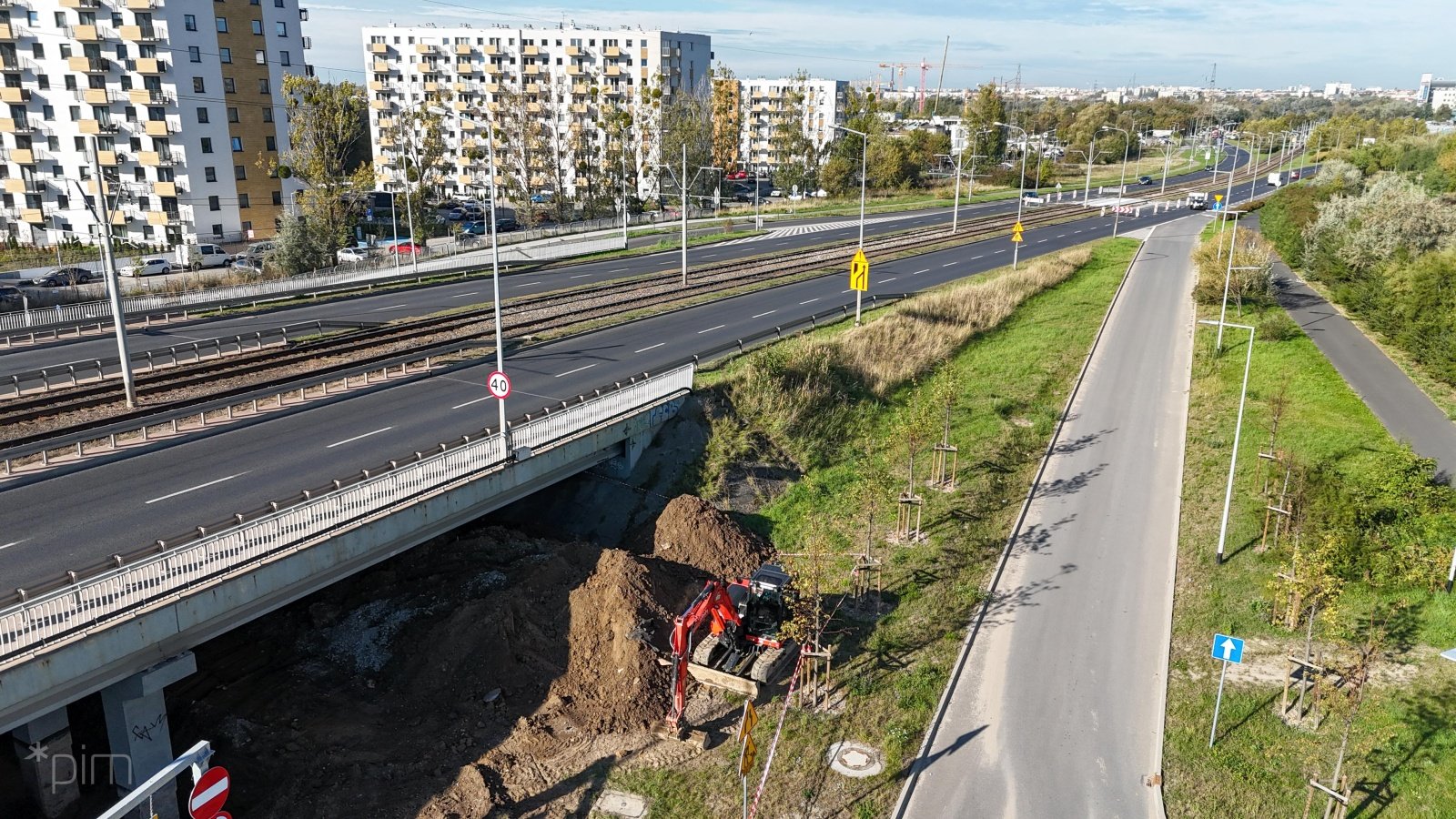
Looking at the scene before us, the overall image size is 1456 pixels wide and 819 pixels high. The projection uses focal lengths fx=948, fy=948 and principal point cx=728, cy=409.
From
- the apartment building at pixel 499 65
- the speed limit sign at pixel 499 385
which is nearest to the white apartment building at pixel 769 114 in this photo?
the apartment building at pixel 499 65

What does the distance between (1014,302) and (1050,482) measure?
79.8ft

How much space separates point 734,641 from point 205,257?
194ft

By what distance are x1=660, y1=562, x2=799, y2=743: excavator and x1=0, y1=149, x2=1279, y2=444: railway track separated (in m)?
19.1

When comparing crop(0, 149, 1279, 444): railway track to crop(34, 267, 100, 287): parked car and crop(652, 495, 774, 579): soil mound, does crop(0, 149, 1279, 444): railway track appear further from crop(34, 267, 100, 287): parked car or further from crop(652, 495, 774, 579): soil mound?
crop(34, 267, 100, 287): parked car

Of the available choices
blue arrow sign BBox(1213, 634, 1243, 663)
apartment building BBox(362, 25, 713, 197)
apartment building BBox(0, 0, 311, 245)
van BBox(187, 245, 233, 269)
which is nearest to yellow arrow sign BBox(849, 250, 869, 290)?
blue arrow sign BBox(1213, 634, 1243, 663)

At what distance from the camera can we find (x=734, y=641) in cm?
2033

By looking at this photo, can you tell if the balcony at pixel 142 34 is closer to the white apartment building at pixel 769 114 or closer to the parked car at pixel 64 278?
the parked car at pixel 64 278

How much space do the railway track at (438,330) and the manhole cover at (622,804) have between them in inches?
764

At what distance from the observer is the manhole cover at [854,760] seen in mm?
17219

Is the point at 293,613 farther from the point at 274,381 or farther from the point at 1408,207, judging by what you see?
the point at 1408,207

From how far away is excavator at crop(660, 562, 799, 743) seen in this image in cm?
1858

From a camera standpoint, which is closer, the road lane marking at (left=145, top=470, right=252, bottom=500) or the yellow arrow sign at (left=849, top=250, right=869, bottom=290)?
the road lane marking at (left=145, top=470, right=252, bottom=500)

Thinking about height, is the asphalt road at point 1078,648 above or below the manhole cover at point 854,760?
above

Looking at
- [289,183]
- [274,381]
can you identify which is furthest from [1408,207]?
[289,183]
